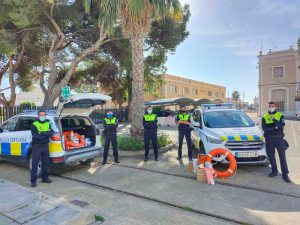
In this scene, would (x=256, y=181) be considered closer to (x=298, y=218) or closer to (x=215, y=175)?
(x=215, y=175)

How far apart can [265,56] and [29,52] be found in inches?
1425

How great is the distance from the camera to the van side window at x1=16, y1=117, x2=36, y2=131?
25.6 feet

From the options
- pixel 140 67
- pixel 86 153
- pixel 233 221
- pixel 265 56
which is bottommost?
pixel 233 221

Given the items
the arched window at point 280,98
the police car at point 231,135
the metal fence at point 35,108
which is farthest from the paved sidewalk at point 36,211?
the arched window at point 280,98

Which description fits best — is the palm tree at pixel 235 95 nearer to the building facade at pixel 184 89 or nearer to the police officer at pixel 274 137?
the building facade at pixel 184 89

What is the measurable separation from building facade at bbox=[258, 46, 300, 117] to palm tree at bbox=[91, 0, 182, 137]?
35558 mm

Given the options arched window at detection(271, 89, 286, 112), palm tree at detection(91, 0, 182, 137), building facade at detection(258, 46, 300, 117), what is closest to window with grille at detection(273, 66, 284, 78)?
building facade at detection(258, 46, 300, 117)

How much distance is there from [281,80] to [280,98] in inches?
109

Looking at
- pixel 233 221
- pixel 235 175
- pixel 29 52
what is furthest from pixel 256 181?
pixel 29 52

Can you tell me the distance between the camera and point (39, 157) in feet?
22.2

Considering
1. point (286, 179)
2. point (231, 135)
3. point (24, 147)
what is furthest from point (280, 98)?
point (24, 147)

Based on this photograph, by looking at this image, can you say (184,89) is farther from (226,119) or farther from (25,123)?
(25,123)

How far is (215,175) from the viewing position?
22.7 feet

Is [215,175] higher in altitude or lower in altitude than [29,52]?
lower
